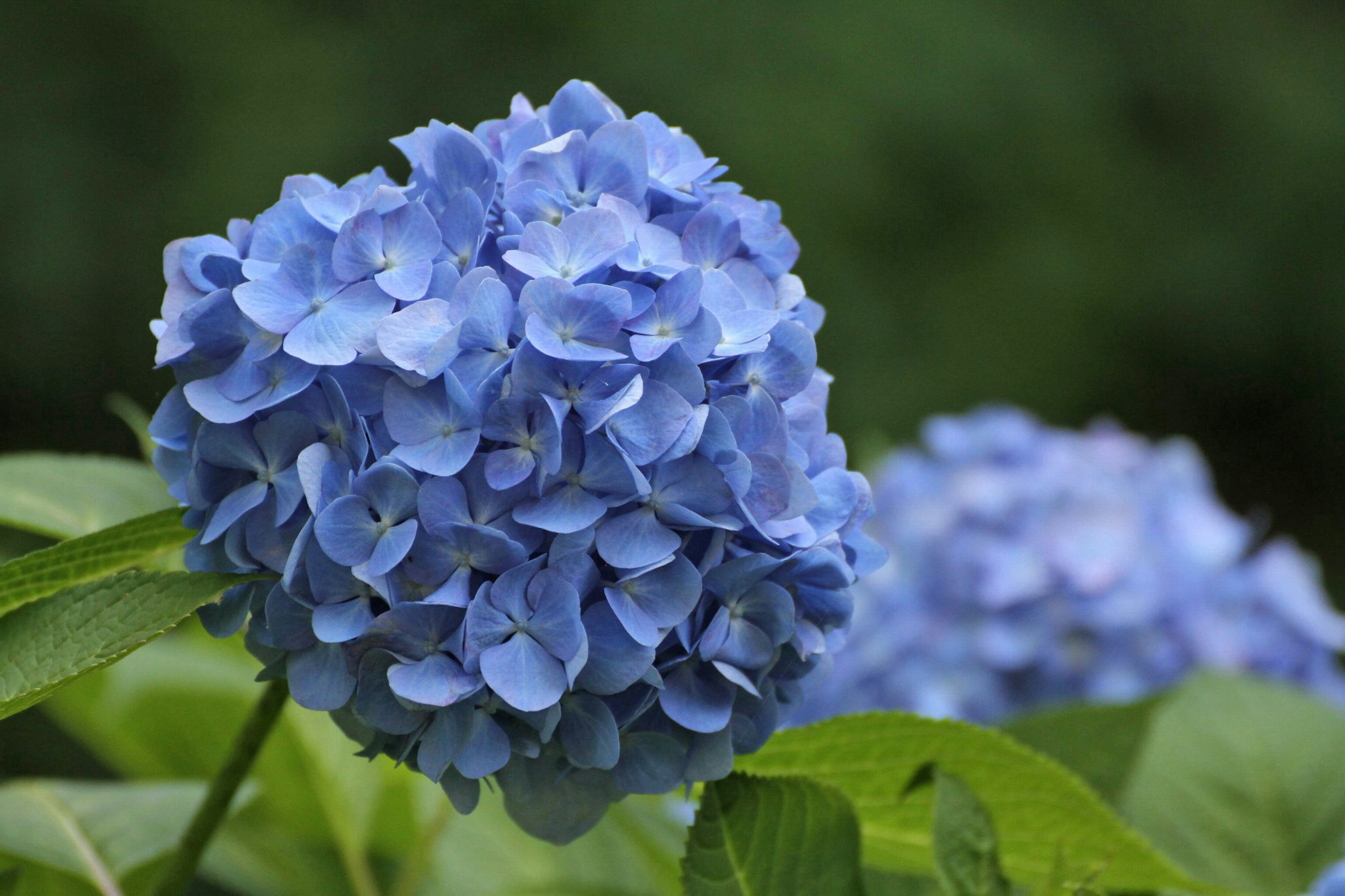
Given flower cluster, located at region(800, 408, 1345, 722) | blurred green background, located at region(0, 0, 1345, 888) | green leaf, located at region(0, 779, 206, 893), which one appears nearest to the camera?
green leaf, located at region(0, 779, 206, 893)

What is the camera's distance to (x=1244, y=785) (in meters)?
0.90

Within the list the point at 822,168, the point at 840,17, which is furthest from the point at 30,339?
the point at 840,17

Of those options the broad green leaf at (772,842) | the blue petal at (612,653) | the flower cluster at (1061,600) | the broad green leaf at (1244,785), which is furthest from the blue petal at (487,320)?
the flower cluster at (1061,600)

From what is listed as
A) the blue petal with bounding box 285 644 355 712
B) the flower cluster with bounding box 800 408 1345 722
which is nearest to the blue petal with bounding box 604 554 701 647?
the blue petal with bounding box 285 644 355 712

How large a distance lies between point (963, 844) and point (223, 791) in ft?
1.06

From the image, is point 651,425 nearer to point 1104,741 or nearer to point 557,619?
point 557,619

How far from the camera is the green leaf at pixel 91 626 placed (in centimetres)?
46

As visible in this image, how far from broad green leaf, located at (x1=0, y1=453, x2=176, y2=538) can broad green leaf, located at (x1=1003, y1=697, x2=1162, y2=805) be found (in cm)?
52

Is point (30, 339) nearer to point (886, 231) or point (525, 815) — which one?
point (886, 231)

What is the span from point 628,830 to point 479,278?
0.46 metres

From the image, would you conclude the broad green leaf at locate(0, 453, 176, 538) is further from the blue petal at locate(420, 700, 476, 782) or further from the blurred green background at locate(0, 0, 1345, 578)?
the blurred green background at locate(0, 0, 1345, 578)

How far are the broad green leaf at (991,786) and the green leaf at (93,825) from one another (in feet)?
1.08

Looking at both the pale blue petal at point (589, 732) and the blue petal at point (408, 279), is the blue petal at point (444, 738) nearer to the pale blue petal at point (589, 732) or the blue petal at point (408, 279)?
the pale blue petal at point (589, 732)

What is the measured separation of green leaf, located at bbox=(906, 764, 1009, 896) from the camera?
549 millimetres
